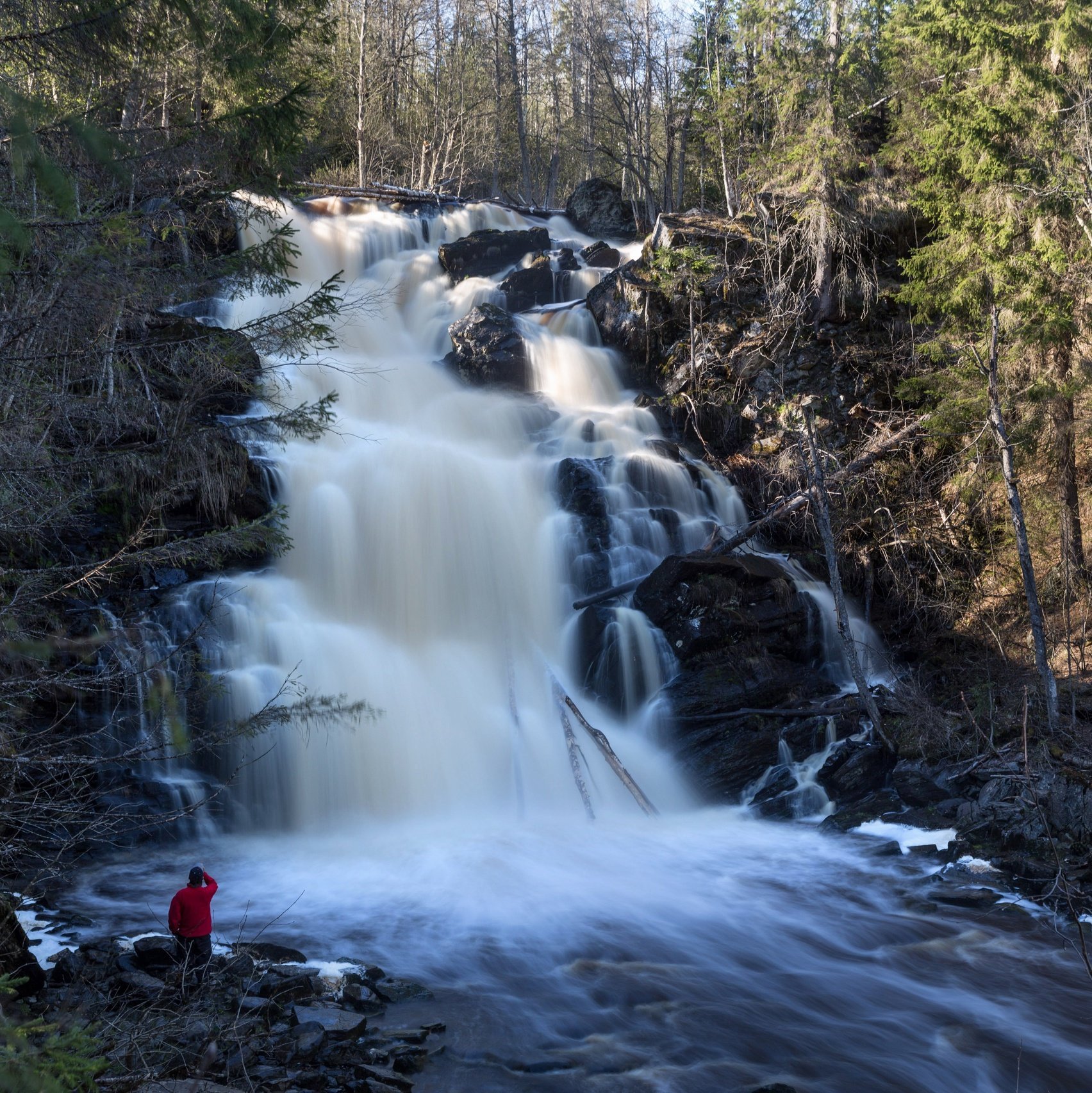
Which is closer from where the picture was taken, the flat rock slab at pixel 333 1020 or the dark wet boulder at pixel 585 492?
the flat rock slab at pixel 333 1020

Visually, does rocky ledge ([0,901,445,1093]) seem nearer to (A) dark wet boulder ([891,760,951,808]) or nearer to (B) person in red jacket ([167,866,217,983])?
(B) person in red jacket ([167,866,217,983])

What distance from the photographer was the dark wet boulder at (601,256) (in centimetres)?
2342

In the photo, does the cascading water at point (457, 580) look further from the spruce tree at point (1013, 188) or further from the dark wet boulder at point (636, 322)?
the spruce tree at point (1013, 188)

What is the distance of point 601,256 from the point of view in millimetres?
23594

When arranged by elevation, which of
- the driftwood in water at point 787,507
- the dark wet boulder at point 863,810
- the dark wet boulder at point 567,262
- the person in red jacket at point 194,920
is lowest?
the dark wet boulder at point 863,810

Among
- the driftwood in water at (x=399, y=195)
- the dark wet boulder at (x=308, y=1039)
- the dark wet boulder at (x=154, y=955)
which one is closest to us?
the dark wet boulder at (x=308, y=1039)

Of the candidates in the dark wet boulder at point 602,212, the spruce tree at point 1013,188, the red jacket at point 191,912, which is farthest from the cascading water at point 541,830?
the dark wet boulder at point 602,212

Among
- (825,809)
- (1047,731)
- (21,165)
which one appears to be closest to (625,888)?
(825,809)

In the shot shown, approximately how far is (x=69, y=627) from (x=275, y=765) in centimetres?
274

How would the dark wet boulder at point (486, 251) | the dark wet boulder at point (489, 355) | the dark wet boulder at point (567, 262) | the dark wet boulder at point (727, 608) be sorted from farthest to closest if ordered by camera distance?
the dark wet boulder at point (486, 251) → the dark wet boulder at point (567, 262) → the dark wet boulder at point (489, 355) → the dark wet boulder at point (727, 608)

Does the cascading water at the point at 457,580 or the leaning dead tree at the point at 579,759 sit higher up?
the cascading water at the point at 457,580

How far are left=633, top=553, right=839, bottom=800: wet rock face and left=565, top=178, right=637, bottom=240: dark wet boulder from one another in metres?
17.1

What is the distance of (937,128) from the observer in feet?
50.6

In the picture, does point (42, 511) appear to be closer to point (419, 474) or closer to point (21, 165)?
point (21, 165)
